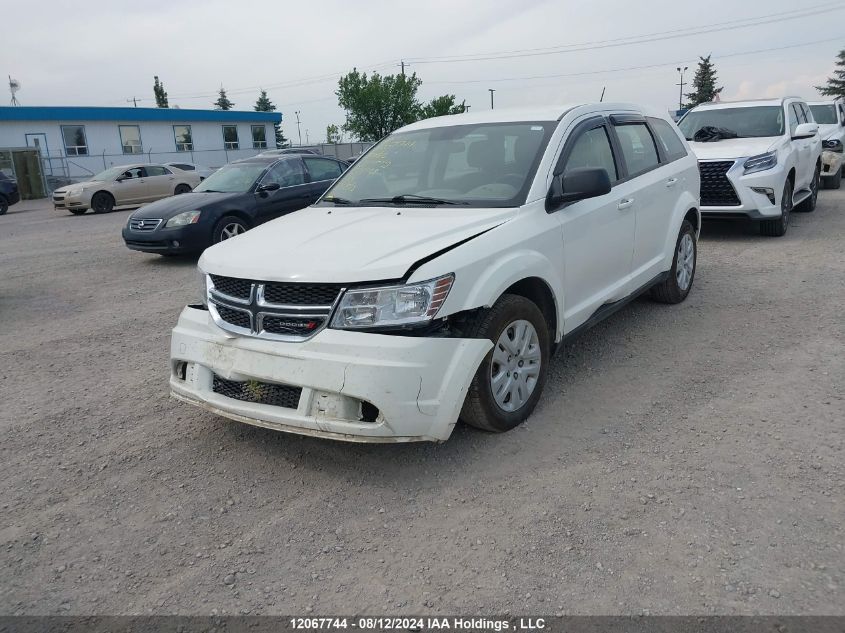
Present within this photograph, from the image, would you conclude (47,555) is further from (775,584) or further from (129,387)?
(775,584)

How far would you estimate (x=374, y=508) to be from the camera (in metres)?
3.26

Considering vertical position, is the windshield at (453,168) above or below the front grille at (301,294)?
above

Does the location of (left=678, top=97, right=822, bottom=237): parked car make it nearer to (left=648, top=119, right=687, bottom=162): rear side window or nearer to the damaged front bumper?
(left=648, top=119, right=687, bottom=162): rear side window

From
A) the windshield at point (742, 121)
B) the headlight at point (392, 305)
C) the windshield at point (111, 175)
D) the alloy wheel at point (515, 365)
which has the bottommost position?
the alloy wheel at point (515, 365)

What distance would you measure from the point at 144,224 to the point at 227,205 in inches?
51.3

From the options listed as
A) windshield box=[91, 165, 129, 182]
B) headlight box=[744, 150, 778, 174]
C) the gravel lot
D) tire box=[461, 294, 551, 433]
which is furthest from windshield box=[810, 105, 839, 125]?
windshield box=[91, 165, 129, 182]

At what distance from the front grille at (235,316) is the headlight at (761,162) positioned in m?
7.88

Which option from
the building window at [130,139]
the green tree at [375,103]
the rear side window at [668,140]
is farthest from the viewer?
the green tree at [375,103]

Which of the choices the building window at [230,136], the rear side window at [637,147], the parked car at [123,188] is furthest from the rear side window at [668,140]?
the building window at [230,136]

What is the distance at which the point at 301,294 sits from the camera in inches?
134

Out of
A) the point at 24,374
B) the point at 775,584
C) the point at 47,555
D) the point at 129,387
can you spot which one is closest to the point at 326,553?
the point at 47,555

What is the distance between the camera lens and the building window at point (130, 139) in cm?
3675

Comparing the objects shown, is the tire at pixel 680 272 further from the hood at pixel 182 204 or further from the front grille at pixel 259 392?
the hood at pixel 182 204

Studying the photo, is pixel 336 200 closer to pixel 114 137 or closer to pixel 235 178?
pixel 235 178
